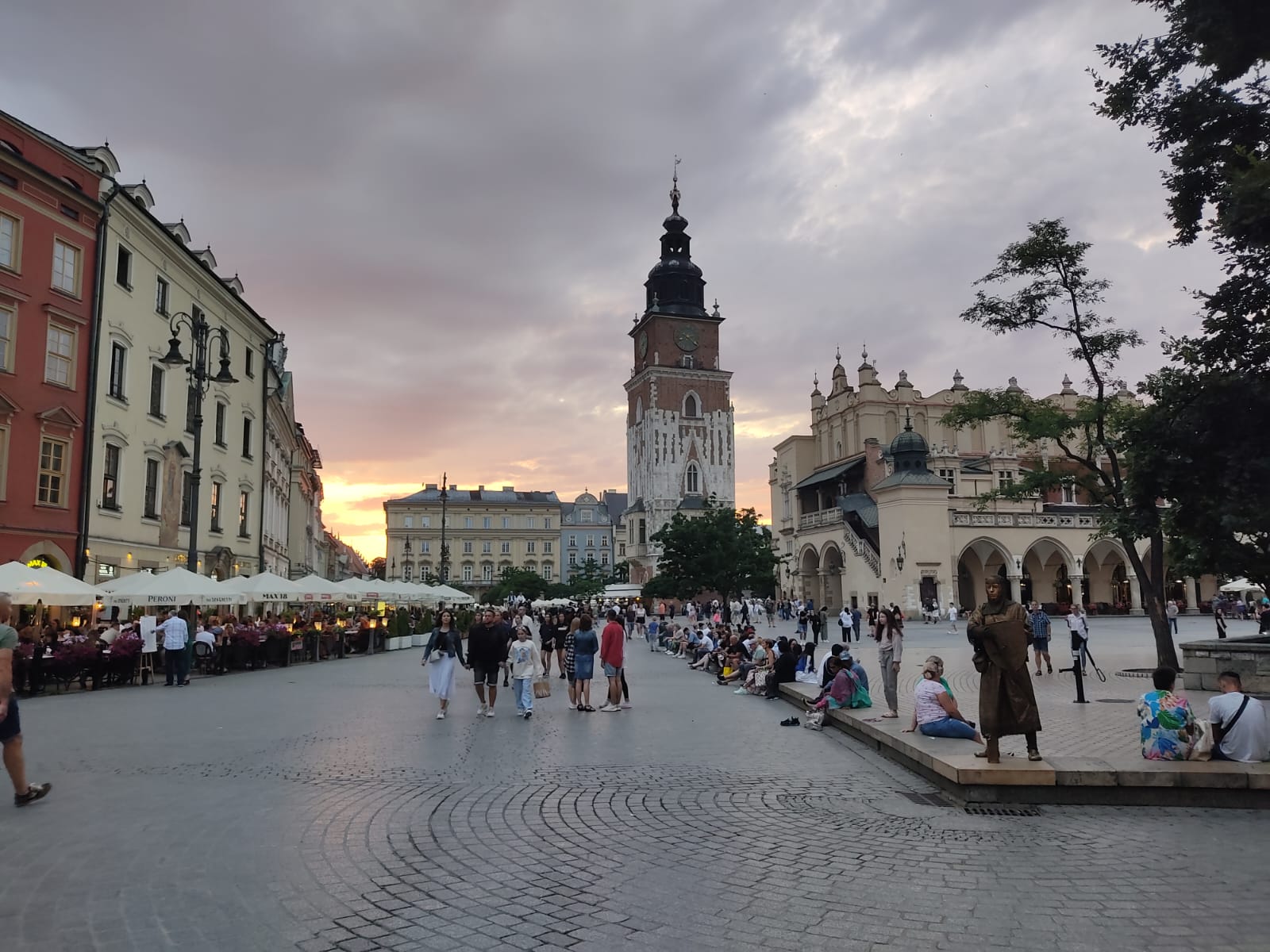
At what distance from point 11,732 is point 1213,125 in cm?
1645

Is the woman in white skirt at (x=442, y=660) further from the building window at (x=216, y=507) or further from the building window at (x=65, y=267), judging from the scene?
the building window at (x=216, y=507)

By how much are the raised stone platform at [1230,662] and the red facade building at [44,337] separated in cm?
2604

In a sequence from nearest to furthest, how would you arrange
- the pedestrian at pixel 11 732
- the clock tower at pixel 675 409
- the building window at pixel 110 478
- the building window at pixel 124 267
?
the pedestrian at pixel 11 732 < the building window at pixel 110 478 < the building window at pixel 124 267 < the clock tower at pixel 675 409

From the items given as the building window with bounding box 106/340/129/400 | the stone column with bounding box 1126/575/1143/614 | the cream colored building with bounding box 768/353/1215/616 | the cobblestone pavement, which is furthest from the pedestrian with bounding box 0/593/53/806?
the stone column with bounding box 1126/575/1143/614

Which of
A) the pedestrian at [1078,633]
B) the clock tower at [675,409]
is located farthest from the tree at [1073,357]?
the clock tower at [675,409]

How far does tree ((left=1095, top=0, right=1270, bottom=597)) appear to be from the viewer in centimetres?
1164

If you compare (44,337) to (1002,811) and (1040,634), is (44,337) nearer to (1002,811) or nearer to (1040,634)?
(1002,811)

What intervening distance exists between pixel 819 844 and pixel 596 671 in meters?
17.5

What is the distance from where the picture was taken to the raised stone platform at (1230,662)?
566 inches

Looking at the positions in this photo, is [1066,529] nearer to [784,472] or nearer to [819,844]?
[784,472]

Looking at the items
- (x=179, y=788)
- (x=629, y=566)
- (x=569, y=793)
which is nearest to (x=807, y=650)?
(x=569, y=793)

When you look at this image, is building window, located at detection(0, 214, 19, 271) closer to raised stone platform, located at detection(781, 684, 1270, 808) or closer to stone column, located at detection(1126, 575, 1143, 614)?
raised stone platform, located at detection(781, 684, 1270, 808)

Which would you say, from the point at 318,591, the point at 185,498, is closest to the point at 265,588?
the point at 318,591

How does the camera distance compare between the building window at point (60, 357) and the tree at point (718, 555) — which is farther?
the tree at point (718, 555)
